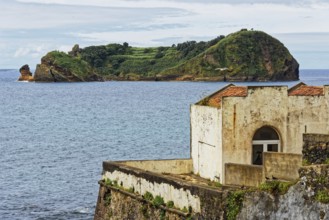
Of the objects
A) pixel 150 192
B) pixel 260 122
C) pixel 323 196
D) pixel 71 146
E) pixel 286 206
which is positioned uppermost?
pixel 260 122

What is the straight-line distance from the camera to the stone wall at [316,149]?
18.8 metres

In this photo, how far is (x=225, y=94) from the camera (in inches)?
972

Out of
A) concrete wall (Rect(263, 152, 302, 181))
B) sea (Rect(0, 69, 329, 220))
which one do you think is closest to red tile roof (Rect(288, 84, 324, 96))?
concrete wall (Rect(263, 152, 302, 181))

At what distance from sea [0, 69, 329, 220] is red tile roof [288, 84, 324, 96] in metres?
14.8

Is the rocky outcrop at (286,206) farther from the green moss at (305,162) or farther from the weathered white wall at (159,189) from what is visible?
the weathered white wall at (159,189)

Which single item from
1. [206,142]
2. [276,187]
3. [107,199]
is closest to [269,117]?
[206,142]

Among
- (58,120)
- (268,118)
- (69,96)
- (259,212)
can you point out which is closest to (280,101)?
(268,118)

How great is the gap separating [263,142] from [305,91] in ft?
7.08

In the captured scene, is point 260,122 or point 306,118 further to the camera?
point 306,118

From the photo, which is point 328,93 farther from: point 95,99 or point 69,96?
point 69,96

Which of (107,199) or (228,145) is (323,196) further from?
(107,199)

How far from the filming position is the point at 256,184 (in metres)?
20.4

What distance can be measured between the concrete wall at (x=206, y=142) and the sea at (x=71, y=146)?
11.4 meters

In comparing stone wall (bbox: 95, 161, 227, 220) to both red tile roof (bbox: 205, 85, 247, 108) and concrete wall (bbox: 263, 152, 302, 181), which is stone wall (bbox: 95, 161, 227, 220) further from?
red tile roof (bbox: 205, 85, 247, 108)
